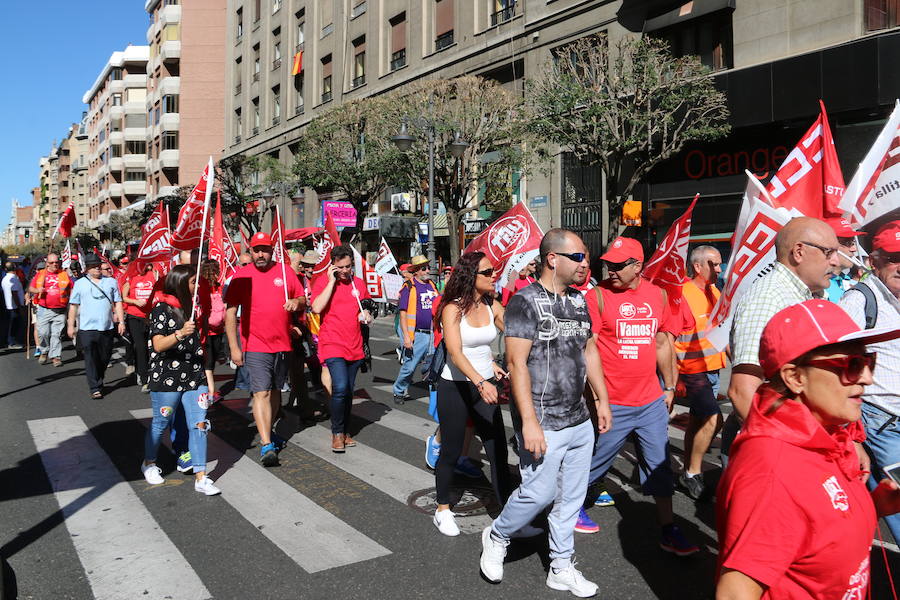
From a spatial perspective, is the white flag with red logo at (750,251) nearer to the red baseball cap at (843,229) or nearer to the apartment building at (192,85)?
the red baseball cap at (843,229)

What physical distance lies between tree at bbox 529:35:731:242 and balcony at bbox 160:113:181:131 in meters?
50.2

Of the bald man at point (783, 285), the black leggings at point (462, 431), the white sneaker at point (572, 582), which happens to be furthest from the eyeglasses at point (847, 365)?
the black leggings at point (462, 431)

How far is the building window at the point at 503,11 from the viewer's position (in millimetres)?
24216

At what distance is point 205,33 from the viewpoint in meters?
59.0

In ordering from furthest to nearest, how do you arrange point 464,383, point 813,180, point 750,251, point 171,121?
point 171,121, point 813,180, point 464,383, point 750,251

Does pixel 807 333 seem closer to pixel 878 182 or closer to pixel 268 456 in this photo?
pixel 878 182

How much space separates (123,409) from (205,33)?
5859cm

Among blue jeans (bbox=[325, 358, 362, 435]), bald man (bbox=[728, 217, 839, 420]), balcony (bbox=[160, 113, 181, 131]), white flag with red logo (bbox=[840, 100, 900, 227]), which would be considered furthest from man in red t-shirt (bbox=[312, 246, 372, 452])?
balcony (bbox=[160, 113, 181, 131])

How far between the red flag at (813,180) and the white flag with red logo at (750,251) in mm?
641

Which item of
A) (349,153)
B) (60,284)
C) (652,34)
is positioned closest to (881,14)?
(652,34)

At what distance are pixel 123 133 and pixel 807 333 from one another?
77.4m

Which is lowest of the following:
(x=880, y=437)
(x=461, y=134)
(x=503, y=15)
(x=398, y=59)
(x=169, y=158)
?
(x=880, y=437)

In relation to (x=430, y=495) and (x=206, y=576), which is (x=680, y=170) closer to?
(x=430, y=495)

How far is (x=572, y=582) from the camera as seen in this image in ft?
11.6
